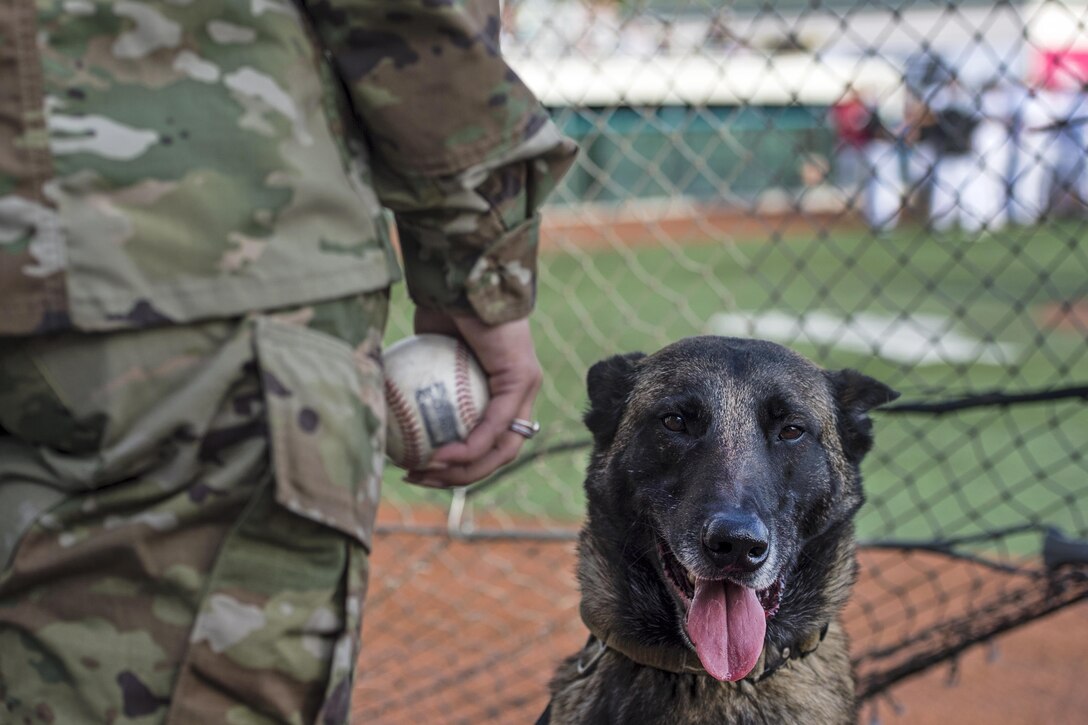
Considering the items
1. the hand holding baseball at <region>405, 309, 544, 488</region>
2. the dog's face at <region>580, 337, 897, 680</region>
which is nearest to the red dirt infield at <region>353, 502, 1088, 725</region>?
the dog's face at <region>580, 337, 897, 680</region>

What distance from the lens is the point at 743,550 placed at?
217cm

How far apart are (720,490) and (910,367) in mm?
2558

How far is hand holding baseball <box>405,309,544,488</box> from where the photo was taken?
191cm

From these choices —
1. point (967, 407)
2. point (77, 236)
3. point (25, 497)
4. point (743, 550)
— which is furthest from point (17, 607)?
point (967, 407)

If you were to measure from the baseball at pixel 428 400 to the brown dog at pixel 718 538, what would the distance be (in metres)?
0.59

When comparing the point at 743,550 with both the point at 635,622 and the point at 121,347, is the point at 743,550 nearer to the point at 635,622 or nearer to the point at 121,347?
the point at 635,622

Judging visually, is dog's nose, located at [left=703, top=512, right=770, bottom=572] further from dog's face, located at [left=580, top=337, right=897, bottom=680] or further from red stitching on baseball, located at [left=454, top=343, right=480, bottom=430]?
red stitching on baseball, located at [left=454, top=343, right=480, bottom=430]

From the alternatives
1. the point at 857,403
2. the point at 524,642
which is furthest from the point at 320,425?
the point at 524,642

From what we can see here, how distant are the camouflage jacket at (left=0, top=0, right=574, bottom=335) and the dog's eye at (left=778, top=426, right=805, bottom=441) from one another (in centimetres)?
103

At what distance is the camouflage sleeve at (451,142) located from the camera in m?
1.62

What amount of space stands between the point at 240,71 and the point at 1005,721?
11.3ft

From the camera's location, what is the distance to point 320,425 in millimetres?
1512

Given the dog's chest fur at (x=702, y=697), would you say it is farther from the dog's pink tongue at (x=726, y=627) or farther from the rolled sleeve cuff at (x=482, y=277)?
the rolled sleeve cuff at (x=482, y=277)

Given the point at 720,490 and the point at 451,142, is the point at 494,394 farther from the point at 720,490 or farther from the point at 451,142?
the point at 720,490
